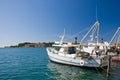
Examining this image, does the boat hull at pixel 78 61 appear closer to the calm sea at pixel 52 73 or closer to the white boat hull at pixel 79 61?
the white boat hull at pixel 79 61

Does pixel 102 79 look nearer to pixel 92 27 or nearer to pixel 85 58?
pixel 85 58

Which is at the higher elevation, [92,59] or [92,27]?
[92,27]

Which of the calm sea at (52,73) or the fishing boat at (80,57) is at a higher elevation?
the fishing boat at (80,57)

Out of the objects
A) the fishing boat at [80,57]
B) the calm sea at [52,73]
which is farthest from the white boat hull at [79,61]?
the calm sea at [52,73]

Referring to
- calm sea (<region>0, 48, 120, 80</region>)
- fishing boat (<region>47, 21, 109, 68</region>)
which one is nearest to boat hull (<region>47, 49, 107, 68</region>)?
fishing boat (<region>47, 21, 109, 68</region>)

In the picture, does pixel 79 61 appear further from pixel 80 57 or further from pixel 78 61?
pixel 80 57

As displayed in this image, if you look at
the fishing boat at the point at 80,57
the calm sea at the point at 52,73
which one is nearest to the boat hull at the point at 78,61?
the fishing boat at the point at 80,57

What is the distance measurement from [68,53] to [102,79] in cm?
1379

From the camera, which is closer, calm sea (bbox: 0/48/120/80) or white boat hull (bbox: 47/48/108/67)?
calm sea (bbox: 0/48/120/80)

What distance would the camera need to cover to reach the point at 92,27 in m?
38.6

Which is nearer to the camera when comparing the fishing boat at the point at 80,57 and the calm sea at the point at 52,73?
the calm sea at the point at 52,73

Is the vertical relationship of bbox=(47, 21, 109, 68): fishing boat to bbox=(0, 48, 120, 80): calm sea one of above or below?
above

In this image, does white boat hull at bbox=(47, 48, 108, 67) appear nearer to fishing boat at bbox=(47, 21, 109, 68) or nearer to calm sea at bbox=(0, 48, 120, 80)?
fishing boat at bbox=(47, 21, 109, 68)

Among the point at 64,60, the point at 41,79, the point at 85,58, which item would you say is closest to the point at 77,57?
the point at 85,58
